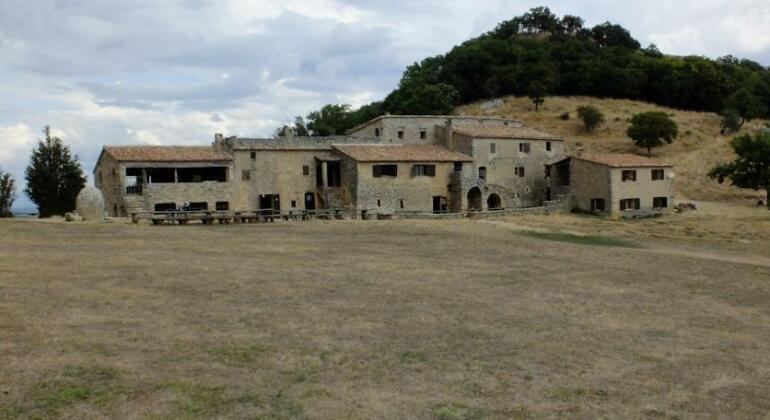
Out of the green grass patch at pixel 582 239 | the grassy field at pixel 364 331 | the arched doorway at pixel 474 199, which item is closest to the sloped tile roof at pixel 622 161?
the arched doorway at pixel 474 199

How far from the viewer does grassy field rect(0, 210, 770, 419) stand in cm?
1280

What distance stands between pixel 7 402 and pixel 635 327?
1598cm

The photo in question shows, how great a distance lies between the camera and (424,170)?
188 feet

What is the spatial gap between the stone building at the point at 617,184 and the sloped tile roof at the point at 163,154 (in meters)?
30.5

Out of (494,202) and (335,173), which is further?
(494,202)

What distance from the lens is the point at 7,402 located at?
1162 cm

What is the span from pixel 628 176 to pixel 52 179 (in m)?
47.5

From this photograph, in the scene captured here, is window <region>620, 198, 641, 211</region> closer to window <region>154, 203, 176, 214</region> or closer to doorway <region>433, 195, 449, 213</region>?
doorway <region>433, 195, 449, 213</region>

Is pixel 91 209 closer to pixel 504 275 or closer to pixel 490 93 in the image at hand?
pixel 504 275

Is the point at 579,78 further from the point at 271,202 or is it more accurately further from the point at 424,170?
the point at 271,202

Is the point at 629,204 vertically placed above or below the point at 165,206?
below

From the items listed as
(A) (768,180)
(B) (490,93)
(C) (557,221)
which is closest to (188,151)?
(C) (557,221)

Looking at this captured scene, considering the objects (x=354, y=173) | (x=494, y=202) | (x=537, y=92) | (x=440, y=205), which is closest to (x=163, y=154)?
(x=354, y=173)

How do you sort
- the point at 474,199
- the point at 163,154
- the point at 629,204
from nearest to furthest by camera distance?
the point at 163,154, the point at 629,204, the point at 474,199
